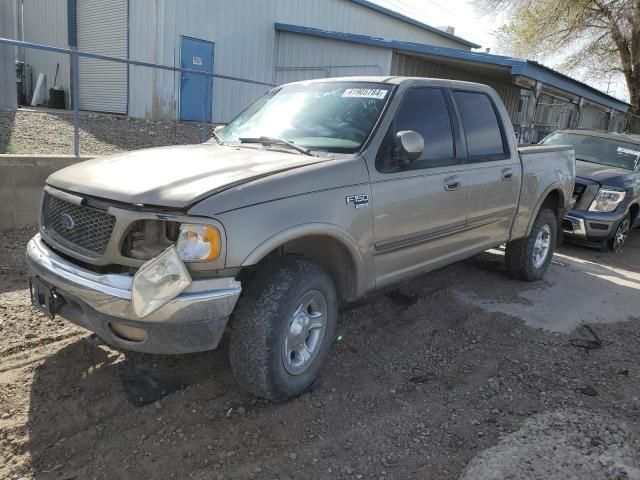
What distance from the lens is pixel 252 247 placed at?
2.78 m

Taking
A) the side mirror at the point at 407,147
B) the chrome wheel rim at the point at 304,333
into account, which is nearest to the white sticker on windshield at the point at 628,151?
the side mirror at the point at 407,147

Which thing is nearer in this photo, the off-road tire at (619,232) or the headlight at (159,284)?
the headlight at (159,284)

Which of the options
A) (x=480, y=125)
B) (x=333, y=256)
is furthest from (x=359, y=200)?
(x=480, y=125)

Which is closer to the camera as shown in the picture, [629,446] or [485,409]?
[629,446]

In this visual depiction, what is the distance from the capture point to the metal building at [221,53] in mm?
13703

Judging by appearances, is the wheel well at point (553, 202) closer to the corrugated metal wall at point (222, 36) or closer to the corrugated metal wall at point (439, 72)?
the corrugated metal wall at point (222, 36)

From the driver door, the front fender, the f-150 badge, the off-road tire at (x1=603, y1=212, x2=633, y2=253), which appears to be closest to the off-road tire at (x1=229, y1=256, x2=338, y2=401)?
the front fender

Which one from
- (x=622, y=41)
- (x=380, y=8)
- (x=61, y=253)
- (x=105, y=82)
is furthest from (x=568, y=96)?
(x=61, y=253)

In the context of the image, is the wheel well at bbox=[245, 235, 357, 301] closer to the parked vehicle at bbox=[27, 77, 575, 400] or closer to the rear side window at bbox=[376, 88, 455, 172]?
the parked vehicle at bbox=[27, 77, 575, 400]

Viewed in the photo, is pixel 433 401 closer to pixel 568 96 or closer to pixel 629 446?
pixel 629 446

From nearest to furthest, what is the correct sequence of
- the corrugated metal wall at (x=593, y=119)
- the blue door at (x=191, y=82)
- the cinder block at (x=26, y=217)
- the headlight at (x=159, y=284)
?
the headlight at (x=159, y=284) < the cinder block at (x=26, y=217) < the blue door at (x=191, y=82) < the corrugated metal wall at (x=593, y=119)

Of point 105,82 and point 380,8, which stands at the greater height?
point 380,8

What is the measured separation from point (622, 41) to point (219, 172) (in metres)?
26.6

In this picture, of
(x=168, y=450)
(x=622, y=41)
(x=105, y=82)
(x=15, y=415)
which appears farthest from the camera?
(x=622, y=41)
